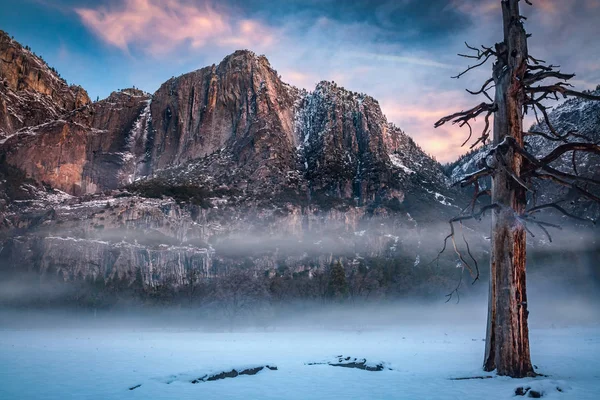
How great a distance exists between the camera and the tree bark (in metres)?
9.82

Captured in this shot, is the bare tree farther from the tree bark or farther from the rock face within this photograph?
the rock face

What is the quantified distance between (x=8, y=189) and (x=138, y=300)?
113146mm

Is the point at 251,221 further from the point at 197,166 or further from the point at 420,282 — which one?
the point at 420,282

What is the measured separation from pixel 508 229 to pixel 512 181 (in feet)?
3.97

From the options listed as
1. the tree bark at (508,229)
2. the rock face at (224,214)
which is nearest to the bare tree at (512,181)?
the tree bark at (508,229)

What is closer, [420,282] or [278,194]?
[420,282]

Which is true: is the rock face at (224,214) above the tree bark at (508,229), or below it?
above

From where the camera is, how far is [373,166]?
19238 centimetres

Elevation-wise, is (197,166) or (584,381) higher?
(197,166)

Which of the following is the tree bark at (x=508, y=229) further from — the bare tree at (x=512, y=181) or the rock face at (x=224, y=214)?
the rock face at (x=224, y=214)

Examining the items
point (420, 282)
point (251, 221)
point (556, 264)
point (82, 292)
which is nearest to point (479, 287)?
point (420, 282)

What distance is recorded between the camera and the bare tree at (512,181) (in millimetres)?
9828

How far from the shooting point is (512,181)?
10.5 metres

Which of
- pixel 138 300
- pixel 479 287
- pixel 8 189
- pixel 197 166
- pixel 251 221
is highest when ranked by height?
pixel 197 166
